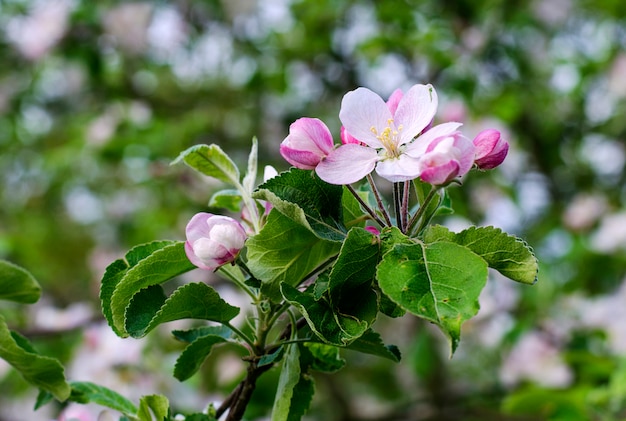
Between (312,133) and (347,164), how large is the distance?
0.04 metres

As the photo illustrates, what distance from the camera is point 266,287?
0.64 metres

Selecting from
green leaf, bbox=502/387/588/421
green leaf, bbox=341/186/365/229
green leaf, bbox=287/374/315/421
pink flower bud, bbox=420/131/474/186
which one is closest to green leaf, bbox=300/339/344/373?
green leaf, bbox=287/374/315/421

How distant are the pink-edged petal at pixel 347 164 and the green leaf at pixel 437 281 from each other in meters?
0.09

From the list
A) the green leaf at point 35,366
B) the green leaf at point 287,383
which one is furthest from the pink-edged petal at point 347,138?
the green leaf at point 35,366

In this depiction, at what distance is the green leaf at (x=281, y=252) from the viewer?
613 mm

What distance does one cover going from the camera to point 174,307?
621mm

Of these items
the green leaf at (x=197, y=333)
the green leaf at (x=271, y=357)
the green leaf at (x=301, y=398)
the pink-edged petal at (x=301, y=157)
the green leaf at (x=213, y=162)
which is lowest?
the green leaf at (x=301, y=398)

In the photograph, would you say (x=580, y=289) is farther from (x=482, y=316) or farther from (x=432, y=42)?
(x=432, y=42)

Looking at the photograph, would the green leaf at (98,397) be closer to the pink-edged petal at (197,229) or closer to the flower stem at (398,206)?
the pink-edged petal at (197,229)

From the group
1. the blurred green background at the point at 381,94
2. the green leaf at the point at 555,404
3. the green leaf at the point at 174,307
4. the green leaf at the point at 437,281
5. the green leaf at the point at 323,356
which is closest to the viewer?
the green leaf at the point at 437,281

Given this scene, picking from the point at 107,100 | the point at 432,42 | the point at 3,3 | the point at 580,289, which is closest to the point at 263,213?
the point at 432,42

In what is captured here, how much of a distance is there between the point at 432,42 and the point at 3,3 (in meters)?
2.04

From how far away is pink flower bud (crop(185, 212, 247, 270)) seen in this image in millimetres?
614

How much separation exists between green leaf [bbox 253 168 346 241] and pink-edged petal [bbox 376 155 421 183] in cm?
5
